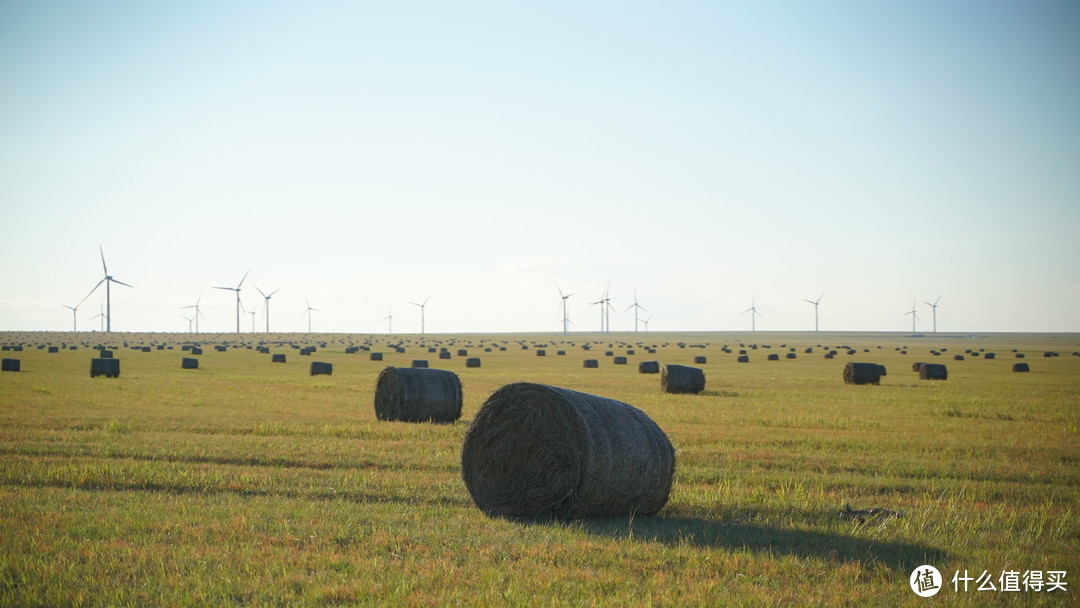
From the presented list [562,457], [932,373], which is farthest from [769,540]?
[932,373]

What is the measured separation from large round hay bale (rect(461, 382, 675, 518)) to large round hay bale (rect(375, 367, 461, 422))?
11265 millimetres

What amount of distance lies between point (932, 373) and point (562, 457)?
129 feet

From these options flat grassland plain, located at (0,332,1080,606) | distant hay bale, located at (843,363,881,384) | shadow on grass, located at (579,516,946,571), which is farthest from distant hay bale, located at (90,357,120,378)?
shadow on grass, located at (579,516,946,571)

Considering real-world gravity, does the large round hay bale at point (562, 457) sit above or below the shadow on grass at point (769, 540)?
above

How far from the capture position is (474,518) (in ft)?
38.3

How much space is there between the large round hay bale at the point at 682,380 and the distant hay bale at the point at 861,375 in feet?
34.3

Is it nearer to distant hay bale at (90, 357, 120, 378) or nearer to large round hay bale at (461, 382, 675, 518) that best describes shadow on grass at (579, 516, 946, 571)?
large round hay bale at (461, 382, 675, 518)

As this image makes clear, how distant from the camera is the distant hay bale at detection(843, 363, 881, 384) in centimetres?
4159

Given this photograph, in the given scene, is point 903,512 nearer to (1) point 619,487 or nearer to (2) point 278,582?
(1) point 619,487

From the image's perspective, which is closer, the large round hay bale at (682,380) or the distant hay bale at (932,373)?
the large round hay bale at (682,380)

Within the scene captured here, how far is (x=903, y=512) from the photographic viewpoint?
11.8 meters

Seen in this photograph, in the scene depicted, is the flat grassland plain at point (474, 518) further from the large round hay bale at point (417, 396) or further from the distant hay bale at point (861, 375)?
the distant hay bale at point (861, 375)

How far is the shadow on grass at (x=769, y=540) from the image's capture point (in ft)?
31.1

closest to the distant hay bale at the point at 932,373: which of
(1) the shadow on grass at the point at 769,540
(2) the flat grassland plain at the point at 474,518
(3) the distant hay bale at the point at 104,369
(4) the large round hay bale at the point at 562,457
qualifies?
(2) the flat grassland plain at the point at 474,518
